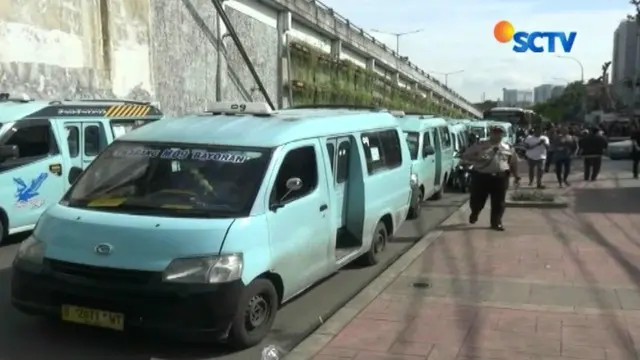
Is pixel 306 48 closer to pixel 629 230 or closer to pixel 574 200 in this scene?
pixel 574 200

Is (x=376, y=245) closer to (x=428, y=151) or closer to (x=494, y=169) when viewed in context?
(x=494, y=169)

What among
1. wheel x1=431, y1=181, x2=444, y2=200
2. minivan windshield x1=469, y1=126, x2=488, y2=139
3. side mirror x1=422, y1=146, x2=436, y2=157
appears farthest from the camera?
minivan windshield x1=469, y1=126, x2=488, y2=139

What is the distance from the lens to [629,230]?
10414 mm

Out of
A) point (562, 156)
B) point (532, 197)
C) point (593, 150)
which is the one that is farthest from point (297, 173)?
point (593, 150)

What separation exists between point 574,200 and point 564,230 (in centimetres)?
410

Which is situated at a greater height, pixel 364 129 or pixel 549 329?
pixel 364 129

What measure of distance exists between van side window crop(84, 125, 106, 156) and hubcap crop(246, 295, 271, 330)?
629 cm

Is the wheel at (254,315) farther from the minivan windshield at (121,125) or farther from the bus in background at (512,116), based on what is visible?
the bus in background at (512,116)

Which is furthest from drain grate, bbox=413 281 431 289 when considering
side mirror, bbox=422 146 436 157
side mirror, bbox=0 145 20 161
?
side mirror, bbox=422 146 436 157

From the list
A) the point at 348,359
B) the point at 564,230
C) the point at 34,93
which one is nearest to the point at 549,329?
the point at 348,359

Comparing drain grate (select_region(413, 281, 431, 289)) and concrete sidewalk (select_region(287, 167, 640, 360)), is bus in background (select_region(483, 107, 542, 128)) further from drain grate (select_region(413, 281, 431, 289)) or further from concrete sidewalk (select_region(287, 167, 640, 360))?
drain grate (select_region(413, 281, 431, 289))

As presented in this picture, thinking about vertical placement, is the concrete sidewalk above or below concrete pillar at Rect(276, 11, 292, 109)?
below

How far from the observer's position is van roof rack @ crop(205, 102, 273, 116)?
6.67 m

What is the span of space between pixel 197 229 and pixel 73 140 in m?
6.29
